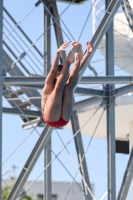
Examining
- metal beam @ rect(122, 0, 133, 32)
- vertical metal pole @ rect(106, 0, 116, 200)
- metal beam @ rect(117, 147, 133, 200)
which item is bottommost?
metal beam @ rect(117, 147, 133, 200)

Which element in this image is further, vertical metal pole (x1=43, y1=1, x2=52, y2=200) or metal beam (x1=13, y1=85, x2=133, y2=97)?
vertical metal pole (x1=43, y1=1, x2=52, y2=200)

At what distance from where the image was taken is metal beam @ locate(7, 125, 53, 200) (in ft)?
53.5

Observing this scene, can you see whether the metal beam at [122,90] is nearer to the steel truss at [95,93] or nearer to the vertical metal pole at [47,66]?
the steel truss at [95,93]

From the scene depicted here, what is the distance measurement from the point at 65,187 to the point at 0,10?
3634 cm

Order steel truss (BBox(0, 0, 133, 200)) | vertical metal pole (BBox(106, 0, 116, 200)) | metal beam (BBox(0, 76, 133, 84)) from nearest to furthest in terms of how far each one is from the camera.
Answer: metal beam (BBox(0, 76, 133, 84)) < steel truss (BBox(0, 0, 133, 200)) < vertical metal pole (BBox(106, 0, 116, 200))

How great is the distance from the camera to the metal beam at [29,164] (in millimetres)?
16297

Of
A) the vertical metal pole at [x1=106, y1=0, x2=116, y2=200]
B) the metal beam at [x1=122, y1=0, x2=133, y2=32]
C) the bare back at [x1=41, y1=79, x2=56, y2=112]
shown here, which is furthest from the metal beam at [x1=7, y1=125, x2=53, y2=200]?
the bare back at [x1=41, y1=79, x2=56, y2=112]

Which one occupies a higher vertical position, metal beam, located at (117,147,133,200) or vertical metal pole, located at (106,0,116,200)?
vertical metal pole, located at (106,0,116,200)

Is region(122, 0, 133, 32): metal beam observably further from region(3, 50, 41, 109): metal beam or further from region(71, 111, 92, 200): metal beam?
region(71, 111, 92, 200): metal beam

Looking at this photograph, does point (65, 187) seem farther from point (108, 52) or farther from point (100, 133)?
point (108, 52)

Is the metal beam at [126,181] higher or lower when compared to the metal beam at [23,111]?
lower

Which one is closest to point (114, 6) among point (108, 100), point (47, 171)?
point (108, 100)

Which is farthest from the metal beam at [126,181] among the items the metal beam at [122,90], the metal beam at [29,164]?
the metal beam at [29,164]

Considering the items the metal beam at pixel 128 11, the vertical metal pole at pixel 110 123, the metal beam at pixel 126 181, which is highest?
the metal beam at pixel 128 11
